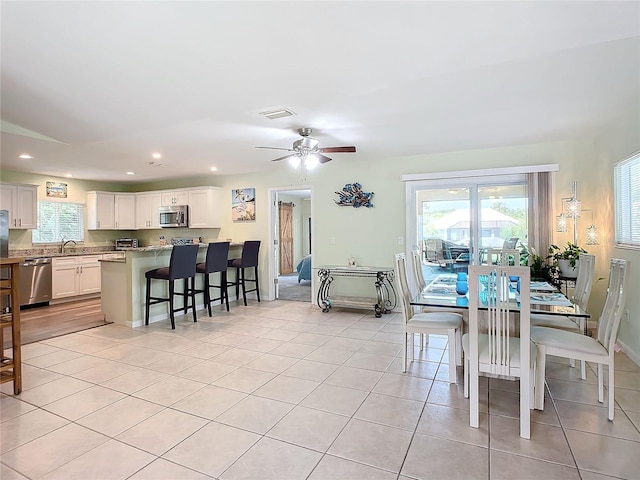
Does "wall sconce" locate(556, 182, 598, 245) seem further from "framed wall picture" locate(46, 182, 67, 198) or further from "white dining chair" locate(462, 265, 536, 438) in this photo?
"framed wall picture" locate(46, 182, 67, 198)

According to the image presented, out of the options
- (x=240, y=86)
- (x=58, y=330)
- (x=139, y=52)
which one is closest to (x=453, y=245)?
(x=240, y=86)

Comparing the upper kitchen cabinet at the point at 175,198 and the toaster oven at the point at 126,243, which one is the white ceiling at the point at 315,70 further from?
the toaster oven at the point at 126,243

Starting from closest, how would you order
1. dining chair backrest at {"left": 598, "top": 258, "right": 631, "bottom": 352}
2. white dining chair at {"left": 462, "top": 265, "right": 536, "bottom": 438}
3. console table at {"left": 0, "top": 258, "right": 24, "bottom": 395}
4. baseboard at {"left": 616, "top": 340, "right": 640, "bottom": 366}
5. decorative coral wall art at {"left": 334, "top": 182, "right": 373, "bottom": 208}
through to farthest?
white dining chair at {"left": 462, "top": 265, "right": 536, "bottom": 438}
dining chair backrest at {"left": 598, "top": 258, "right": 631, "bottom": 352}
console table at {"left": 0, "top": 258, "right": 24, "bottom": 395}
baseboard at {"left": 616, "top": 340, "right": 640, "bottom": 366}
decorative coral wall art at {"left": 334, "top": 182, "right": 373, "bottom": 208}

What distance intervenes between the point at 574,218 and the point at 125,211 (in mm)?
8231

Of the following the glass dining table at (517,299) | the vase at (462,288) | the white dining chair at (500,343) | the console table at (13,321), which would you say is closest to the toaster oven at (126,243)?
the console table at (13,321)

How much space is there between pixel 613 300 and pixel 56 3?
3.94 m

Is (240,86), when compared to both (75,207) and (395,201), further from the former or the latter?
(75,207)

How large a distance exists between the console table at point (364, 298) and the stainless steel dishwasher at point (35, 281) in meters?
4.67

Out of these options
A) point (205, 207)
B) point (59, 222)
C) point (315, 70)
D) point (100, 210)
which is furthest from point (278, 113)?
point (59, 222)

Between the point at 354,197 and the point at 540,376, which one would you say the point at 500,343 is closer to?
the point at 540,376

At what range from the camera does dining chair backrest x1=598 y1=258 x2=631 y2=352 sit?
7.63ft

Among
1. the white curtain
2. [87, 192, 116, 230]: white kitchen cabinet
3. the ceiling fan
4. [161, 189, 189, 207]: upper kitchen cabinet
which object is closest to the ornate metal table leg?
the ceiling fan

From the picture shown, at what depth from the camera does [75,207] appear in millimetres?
7367

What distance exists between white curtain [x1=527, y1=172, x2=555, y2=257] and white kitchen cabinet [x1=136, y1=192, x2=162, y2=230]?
22.7 ft
